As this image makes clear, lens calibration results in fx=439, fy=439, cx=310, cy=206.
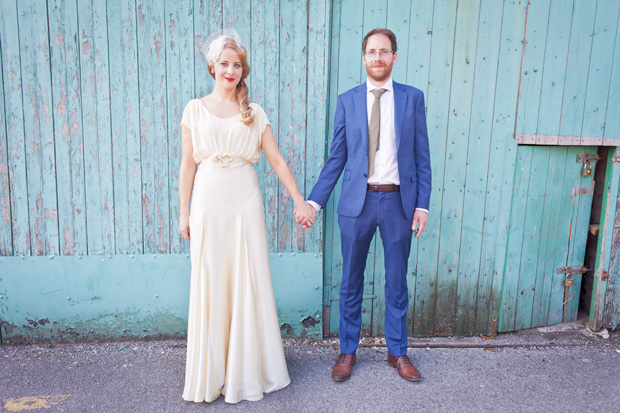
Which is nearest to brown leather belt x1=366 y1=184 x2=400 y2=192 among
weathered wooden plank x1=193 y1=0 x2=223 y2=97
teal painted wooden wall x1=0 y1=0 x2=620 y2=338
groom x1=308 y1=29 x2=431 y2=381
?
groom x1=308 y1=29 x2=431 y2=381

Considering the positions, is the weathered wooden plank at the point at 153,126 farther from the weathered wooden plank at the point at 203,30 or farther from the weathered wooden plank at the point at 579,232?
the weathered wooden plank at the point at 579,232

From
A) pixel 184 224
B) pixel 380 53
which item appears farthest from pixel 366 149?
pixel 184 224

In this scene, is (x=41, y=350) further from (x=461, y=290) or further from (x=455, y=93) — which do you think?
(x=455, y=93)

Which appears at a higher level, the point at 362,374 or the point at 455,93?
the point at 455,93

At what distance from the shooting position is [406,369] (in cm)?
303

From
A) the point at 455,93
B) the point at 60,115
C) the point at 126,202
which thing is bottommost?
the point at 126,202

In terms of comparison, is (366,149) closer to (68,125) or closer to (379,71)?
(379,71)

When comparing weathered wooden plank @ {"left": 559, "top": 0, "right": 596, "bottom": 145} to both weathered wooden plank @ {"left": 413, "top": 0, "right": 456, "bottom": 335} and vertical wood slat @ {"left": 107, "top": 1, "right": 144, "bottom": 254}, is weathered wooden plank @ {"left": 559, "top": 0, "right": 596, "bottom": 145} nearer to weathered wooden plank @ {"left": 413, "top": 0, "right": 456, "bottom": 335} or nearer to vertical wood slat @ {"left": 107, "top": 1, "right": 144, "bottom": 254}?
weathered wooden plank @ {"left": 413, "top": 0, "right": 456, "bottom": 335}

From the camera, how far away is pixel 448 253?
3703mm

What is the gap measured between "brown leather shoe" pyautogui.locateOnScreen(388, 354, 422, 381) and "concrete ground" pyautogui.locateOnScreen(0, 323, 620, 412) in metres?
0.05

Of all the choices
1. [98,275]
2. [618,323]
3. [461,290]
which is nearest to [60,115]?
[98,275]

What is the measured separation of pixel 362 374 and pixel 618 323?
100 inches

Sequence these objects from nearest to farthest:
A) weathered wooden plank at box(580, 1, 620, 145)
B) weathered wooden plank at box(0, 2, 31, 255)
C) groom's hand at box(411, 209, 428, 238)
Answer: groom's hand at box(411, 209, 428, 238)
weathered wooden plank at box(0, 2, 31, 255)
weathered wooden plank at box(580, 1, 620, 145)

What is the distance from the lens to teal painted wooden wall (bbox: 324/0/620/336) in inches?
135
